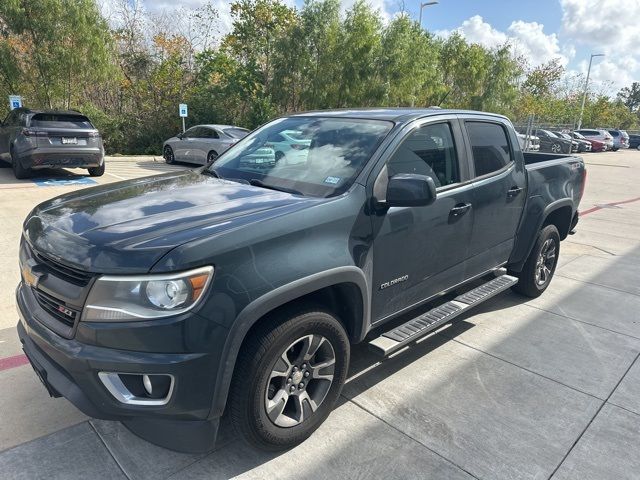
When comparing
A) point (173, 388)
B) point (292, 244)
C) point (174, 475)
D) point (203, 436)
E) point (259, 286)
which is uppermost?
point (292, 244)

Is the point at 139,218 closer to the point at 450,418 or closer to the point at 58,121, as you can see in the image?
the point at 450,418

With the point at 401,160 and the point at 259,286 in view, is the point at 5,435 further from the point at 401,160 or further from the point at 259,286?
the point at 401,160

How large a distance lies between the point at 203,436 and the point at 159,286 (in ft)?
2.42

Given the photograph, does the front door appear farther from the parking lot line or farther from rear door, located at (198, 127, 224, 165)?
rear door, located at (198, 127, 224, 165)

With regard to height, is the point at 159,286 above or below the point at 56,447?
above

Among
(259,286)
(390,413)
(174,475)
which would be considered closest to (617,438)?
(390,413)

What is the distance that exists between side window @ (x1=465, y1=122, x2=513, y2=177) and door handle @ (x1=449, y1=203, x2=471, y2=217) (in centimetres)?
37

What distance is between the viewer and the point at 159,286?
202 cm

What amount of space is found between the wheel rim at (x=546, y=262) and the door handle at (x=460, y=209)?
1700 mm

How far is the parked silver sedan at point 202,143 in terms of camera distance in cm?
1395

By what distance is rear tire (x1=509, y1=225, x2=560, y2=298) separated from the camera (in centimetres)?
466

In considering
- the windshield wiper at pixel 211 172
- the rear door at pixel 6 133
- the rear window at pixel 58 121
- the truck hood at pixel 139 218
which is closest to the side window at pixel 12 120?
the rear door at pixel 6 133

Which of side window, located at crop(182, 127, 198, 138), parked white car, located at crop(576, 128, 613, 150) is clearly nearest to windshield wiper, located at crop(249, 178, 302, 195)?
side window, located at crop(182, 127, 198, 138)

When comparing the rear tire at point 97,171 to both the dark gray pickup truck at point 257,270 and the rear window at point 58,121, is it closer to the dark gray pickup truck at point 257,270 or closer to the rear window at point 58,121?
the rear window at point 58,121
